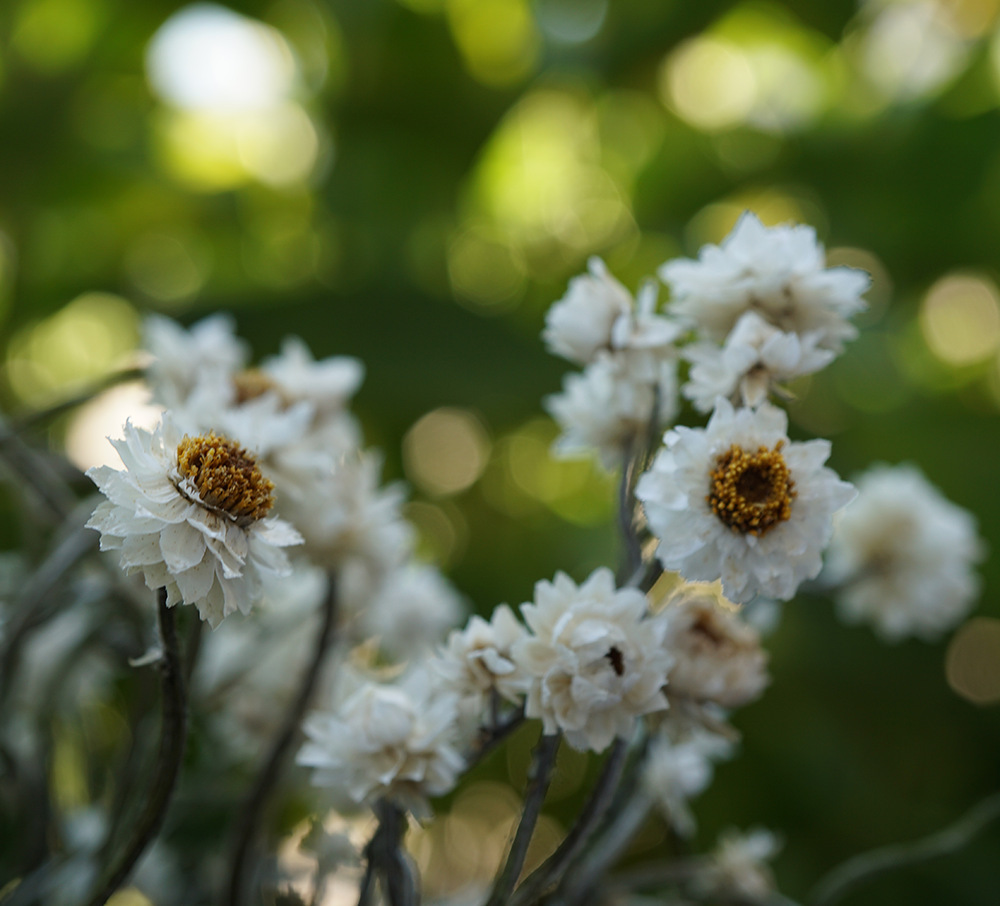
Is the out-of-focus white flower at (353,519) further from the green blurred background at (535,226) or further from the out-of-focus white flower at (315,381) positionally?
the green blurred background at (535,226)

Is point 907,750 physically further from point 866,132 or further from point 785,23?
point 785,23

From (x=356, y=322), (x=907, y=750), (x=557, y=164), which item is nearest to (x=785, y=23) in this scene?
(x=557, y=164)

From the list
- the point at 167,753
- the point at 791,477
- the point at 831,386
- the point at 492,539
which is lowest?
the point at 492,539

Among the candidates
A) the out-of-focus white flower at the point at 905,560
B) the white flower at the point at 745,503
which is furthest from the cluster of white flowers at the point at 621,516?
the out-of-focus white flower at the point at 905,560

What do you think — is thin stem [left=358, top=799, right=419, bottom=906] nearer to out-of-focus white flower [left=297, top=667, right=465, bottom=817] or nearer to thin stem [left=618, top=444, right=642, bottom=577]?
out-of-focus white flower [left=297, top=667, right=465, bottom=817]

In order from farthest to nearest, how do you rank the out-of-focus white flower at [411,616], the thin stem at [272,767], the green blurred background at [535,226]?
the green blurred background at [535,226]
the out-of-focus white flower at [411,616]
the thin stem at [272,767]

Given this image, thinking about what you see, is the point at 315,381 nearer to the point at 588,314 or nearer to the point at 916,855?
the point at 588,314

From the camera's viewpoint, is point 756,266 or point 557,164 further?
point 557,164
